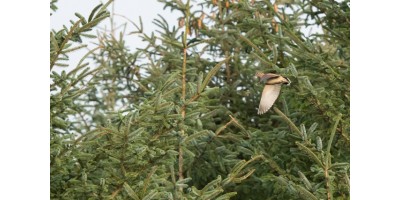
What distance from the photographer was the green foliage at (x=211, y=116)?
2576 millimetres

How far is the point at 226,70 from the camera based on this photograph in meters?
4.01

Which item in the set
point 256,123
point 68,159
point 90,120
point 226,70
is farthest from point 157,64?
point 68,159

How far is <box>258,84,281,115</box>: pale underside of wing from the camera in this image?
2.88 m

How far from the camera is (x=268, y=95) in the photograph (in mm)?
2928

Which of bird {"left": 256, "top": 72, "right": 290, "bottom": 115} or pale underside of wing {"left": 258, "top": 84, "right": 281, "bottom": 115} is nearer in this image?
bird {"left": 256, "top": 72, "right": 290, "bottom": 115}

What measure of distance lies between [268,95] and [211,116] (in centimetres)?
47

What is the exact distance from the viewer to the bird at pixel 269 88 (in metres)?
2.78

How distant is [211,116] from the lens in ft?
10.9

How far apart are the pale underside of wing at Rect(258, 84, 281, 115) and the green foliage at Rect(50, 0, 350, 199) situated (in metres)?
0.06

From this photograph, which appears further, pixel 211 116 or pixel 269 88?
pixel 211 116

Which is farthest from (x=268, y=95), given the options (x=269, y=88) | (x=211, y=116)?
(x=211, y=116)

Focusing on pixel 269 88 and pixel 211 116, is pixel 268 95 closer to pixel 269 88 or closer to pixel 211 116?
pixel 269 88

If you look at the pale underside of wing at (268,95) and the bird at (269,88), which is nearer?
the bird at (269,88)
